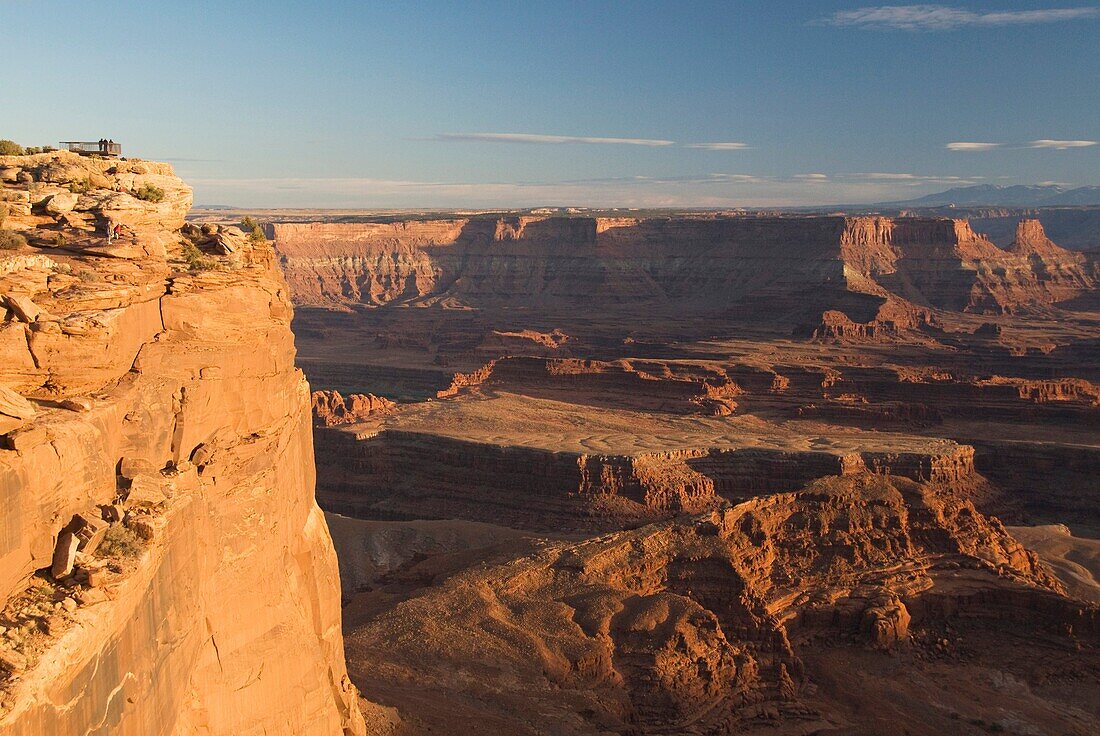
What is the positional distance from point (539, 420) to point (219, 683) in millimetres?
64161

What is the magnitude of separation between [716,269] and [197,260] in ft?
542

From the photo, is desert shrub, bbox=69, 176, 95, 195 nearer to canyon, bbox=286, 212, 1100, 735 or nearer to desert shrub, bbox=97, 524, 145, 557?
desert shrub, bbox=97, 524, 145, 557

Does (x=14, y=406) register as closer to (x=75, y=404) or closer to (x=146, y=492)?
(x=75, y=404)

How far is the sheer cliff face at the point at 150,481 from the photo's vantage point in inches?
386

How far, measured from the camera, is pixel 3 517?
939cm

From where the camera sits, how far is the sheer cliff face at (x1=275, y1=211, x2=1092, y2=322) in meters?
157

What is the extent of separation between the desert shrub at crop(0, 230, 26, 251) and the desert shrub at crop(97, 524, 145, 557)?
4.86 meters

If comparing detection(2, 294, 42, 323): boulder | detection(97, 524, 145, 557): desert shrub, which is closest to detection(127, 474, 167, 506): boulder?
detection(97, 524, 145, 557): desert shrub

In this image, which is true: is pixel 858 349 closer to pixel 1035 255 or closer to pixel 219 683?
pixel 1035 255

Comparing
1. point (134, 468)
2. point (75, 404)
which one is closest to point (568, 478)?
point (134, 468)

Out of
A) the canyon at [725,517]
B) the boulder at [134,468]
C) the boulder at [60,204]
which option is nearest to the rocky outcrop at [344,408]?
the canyon at [725,517]

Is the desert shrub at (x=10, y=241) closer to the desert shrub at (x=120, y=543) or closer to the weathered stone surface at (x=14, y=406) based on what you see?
the weathered stone surface at (x=14, y=406)

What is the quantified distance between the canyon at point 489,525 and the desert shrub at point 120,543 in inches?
1.5

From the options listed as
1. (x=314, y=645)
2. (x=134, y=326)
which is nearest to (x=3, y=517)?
(x=134, y=326)
